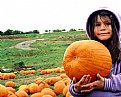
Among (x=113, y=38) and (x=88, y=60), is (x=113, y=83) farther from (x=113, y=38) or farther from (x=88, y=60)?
(x=113, y=38)

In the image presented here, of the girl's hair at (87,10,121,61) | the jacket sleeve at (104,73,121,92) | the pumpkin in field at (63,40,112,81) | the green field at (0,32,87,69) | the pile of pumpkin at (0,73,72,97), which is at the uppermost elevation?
the girl's hair at (87,10,121,61)

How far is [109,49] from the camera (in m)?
3.93

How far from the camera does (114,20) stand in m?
3.88

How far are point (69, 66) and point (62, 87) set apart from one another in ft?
10.5

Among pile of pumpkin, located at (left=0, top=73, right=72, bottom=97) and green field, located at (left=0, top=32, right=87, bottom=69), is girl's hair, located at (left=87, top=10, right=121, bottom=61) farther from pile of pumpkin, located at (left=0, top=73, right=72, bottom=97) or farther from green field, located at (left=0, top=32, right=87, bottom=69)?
green field, located at (left=0, top=32, right=87, bottom=69)

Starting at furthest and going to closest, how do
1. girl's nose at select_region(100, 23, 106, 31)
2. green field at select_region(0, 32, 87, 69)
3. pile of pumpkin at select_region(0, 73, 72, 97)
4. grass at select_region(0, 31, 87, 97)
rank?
green field at select_region(0, 32, 87, 69)
grass at select_region(0, 31, 87, 97)
pile of pumpkin at select_region(0, 73, 72, 97)
girl's nose at select_region(100, 23, 106, 31)

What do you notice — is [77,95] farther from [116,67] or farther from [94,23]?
[94,23]

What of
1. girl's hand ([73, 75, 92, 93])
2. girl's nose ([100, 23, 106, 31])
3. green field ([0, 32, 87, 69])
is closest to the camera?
girl's hand ([73, 75, 92, 93])

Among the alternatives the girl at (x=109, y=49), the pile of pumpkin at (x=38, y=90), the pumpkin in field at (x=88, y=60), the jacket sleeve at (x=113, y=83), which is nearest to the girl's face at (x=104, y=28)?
the girl at (x=109, y=49)

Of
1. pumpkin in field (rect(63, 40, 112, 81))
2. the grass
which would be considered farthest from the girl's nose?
the grass

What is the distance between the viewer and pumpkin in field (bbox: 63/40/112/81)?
3.72 metres

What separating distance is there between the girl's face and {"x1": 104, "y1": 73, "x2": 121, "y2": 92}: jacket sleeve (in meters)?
0.44

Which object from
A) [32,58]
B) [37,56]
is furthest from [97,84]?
[37,56]

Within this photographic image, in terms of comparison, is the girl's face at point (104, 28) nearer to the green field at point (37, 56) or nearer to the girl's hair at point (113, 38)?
the girl's hair at point (113, 38)
